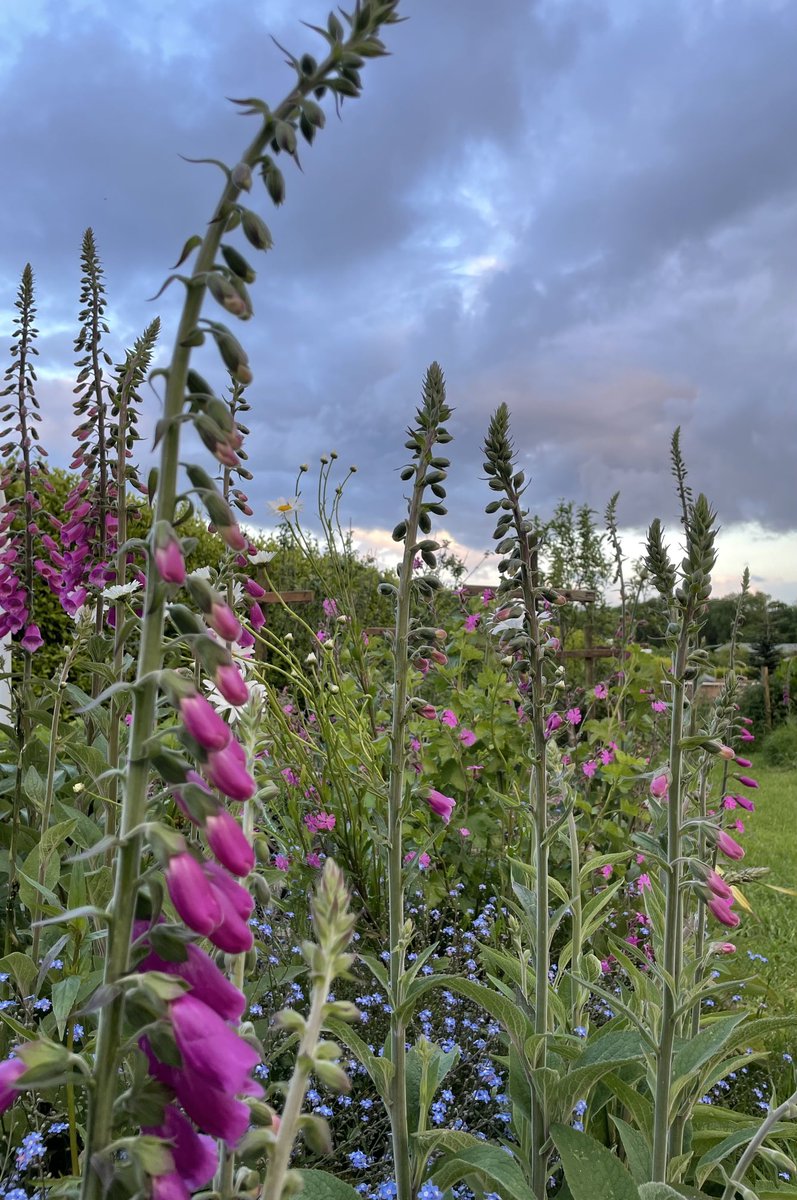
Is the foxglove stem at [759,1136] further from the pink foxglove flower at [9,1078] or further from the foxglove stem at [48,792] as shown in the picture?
the foxglove stem at [48,792]

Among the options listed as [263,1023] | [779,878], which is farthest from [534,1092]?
[779,878]

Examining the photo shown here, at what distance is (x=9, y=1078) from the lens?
0.92 m

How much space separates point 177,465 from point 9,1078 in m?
0.67

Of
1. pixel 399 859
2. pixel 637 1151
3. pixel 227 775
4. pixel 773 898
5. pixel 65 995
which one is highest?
pixel 227 775

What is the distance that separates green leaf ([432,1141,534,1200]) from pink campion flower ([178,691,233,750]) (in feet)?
4.45

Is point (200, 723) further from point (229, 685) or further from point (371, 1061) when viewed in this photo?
point (371, 1061)

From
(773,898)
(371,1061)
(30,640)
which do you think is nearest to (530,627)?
(371,1061)

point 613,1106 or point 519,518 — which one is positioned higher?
point 519,518

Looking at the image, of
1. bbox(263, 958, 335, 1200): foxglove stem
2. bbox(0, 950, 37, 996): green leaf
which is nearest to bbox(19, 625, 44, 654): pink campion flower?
bbox(0, 950, 37, 996): green leaf

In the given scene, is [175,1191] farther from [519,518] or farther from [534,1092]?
[519,518]

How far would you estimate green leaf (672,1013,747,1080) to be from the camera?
80.0 inches

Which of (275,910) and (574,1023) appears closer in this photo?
(574,1023)

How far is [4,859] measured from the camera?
3.34 meters

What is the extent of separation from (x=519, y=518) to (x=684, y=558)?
1.65ft
